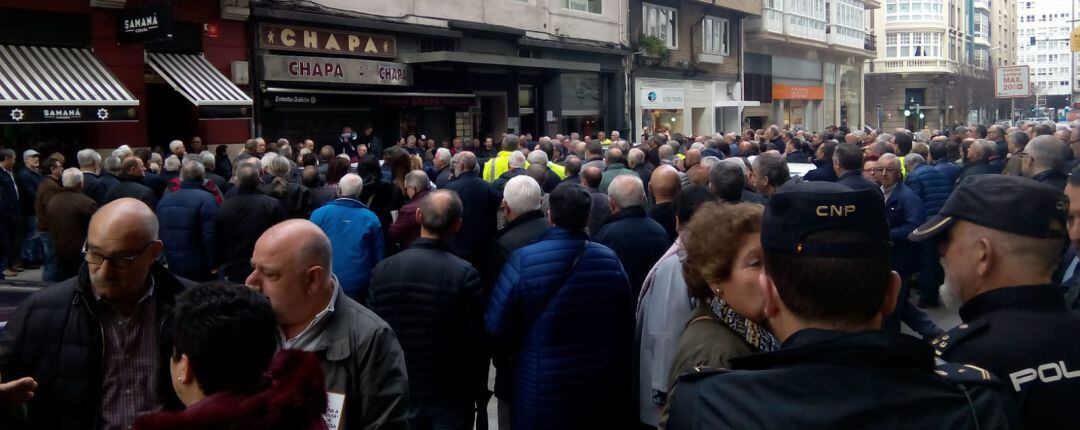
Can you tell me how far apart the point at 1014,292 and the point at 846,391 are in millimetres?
1174

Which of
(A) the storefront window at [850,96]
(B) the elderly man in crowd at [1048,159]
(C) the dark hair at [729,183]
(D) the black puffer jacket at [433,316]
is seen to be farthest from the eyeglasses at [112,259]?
(A) the storefront window at [850,96]

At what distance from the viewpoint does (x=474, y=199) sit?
27.3 ft

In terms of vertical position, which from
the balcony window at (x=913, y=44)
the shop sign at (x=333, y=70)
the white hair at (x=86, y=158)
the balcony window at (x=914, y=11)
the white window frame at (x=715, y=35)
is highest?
the balcony window at (x=914, y=11)

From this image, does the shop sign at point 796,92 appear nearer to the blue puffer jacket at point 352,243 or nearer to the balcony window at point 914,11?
the balcony window at point 914,11

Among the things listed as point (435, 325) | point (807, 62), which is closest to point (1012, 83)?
point (807, 62)

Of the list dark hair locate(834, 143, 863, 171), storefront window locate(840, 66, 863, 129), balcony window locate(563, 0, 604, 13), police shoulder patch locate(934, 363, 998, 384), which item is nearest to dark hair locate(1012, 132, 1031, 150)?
dark hair locate(834, 143, 863, 171)

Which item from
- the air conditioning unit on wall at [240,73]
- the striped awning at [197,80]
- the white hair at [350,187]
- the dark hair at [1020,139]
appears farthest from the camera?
the air conditioning unit on wall at [240,73]

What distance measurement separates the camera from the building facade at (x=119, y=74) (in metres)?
13.7

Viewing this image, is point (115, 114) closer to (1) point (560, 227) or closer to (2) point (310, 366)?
(1) point (560, 227)

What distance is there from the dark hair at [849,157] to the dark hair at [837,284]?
6.49 meters

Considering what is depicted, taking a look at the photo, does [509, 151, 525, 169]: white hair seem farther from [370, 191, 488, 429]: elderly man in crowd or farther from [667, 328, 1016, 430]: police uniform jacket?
[667, 328, 1016, 430]: police uniform jacket

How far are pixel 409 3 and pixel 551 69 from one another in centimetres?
592

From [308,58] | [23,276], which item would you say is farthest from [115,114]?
[308,58]

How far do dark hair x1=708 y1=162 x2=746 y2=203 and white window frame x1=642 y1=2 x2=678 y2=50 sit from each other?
25.4 metres
